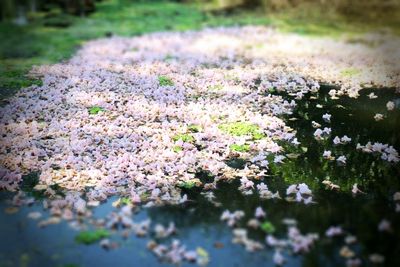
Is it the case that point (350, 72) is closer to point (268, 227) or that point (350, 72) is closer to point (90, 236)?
point (268, 227)

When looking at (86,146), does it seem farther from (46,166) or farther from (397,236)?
(397,236)

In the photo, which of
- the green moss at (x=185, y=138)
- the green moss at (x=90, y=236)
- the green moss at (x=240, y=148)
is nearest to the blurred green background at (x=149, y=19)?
the green moss at (x=185, y=138)

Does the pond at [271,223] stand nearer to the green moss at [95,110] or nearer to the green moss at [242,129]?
the green moss at [242,129]

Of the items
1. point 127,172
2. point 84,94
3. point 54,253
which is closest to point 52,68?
point 84,94

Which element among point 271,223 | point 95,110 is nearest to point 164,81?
point 95,110

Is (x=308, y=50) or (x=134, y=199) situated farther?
(x=308, y=50)

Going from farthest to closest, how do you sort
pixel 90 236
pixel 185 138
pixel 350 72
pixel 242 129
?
pixel 350 72 < pixel 242 129 < pixel 185 138 < pixel 90 236

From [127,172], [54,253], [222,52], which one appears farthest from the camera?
[222,52]
